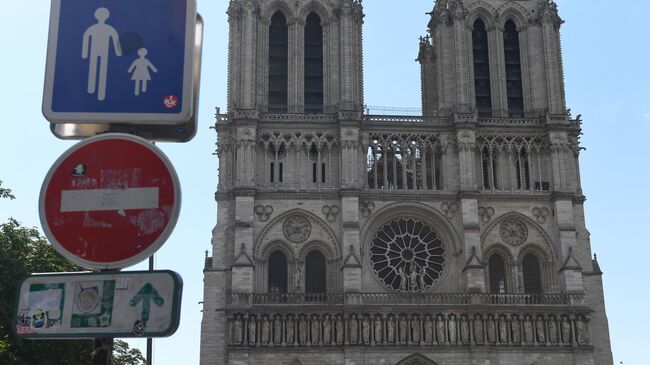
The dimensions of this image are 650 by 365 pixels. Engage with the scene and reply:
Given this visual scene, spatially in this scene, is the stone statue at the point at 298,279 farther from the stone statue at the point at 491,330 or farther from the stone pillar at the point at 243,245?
the stone statue at the point at 491,330

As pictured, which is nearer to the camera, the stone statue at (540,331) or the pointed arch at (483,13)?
the stone statue at (540,331)

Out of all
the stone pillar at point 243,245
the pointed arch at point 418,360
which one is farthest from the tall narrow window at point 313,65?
the pointed arch at point 418,360

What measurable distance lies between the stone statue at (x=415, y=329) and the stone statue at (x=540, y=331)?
6147 mm

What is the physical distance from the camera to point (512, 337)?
141ft

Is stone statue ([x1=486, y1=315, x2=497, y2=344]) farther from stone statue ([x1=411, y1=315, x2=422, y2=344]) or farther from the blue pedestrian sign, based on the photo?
the blue pedestrian sign

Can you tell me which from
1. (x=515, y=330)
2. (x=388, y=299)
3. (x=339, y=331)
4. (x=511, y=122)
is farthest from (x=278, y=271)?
(x=511, y=122)

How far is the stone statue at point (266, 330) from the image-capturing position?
4172cm

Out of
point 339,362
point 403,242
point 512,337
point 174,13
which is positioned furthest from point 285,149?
point 174,13

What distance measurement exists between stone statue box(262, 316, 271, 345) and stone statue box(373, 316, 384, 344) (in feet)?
17.5

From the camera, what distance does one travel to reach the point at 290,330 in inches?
1654

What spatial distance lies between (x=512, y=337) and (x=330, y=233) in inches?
425

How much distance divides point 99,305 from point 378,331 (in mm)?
39252

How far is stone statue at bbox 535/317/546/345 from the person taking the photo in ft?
141

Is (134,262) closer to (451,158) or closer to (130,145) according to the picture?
(130,145)
